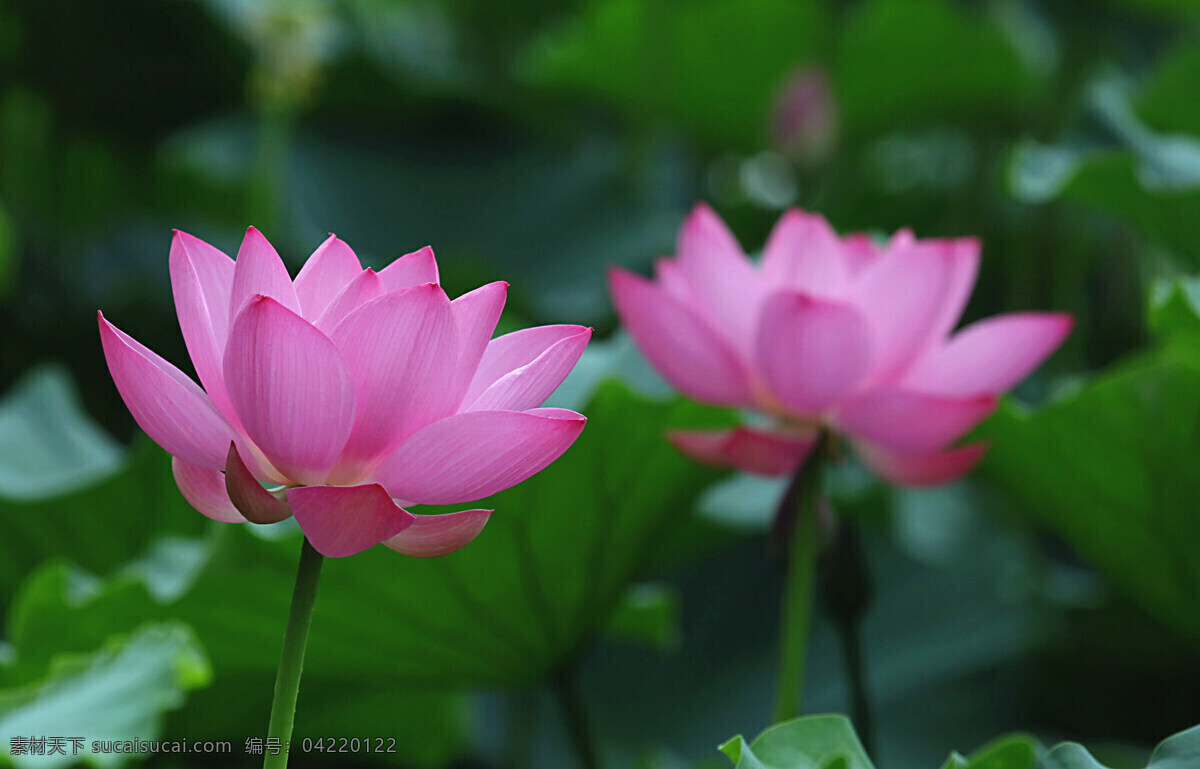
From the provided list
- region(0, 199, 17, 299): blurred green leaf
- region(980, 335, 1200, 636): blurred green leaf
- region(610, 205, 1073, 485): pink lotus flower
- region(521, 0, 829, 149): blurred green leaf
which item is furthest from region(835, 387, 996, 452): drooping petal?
region(521, 0, 829, 149): blurred green leaf

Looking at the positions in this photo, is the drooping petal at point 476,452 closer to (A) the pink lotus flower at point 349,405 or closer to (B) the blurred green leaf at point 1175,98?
(A) the pink lotus flower at point 349,405

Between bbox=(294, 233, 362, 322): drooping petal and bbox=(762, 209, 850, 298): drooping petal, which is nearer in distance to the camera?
bbox=(294, 233, 362, 322): drooping petal

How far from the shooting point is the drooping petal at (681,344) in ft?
1.72

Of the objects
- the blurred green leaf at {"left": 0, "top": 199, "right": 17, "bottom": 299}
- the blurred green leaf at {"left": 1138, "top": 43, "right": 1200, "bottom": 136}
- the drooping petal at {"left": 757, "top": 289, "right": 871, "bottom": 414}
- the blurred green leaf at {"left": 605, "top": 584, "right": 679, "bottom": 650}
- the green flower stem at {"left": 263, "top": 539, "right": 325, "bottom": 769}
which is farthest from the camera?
the blurred green leaf at {"left": 0, "top": 199, "right": 17, "bottom": 299}

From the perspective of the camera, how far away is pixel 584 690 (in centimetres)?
109

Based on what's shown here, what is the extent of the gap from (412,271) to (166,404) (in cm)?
8

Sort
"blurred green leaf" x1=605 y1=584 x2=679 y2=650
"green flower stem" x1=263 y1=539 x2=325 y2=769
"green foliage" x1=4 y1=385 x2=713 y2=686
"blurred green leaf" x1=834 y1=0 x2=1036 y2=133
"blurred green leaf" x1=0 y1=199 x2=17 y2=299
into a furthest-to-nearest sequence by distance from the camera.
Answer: "blurred green leaf" x1=834 y1=0 x2=1036 y2=133, "blurred green leaf" x1=0 y1=199 x2=17 y2=299, "blurred green leaf" x1=605 y1=584 x2=679 y2=650, "green foliage" x1=4 y1=385 x2=713 y2=686, "green flower stem" x1=263 y1=539 x2=325 y2=769

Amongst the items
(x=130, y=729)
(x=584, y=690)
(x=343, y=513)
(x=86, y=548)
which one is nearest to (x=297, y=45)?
(x=86, y=548)

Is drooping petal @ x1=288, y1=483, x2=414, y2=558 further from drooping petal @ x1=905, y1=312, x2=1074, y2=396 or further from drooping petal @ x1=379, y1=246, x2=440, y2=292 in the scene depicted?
drooping petal @ x1=905, y1=312, x2=1074, y2=396

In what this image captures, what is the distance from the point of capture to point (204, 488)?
1.04 ft

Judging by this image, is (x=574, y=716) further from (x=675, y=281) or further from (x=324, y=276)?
(x=324, y=276)

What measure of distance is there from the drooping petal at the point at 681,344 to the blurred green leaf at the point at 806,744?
179 mm

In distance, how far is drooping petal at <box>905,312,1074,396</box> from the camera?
0.51 m

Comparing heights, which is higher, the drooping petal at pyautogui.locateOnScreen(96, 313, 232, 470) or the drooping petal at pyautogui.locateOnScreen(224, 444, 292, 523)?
the drooping petal at pyautogui.locateOnScreen(96, 313, 232, 470)
